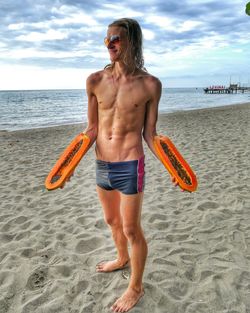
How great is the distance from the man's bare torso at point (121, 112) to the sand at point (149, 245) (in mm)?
1462

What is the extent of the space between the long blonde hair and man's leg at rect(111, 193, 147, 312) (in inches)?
42.5

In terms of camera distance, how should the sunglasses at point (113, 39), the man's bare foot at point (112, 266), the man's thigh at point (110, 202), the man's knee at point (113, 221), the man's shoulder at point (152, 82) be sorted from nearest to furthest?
1. the sunglasses at point (113, 39)
2. the man's shoulder at point (152, 82)
3. the man's thigh at point (110, 202)
4. the man's knee at point (113, 221)
5. the man's bare foot at point (112, 266)

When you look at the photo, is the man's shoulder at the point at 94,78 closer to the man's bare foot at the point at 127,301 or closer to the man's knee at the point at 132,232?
the man's knee at the point at 132,232

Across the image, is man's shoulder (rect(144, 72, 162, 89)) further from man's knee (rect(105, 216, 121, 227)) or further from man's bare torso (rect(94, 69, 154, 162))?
man's knee (rect(105, 216, 121, 227))

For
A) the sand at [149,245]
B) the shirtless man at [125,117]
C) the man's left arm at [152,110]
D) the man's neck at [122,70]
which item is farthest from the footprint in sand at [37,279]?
the man's neck at [122,70]

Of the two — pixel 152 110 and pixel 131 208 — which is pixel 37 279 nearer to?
pixel 131 208

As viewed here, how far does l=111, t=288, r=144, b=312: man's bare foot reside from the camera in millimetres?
2841

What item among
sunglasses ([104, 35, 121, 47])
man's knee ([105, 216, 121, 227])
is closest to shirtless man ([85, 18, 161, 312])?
sunglasses ([104, 35, 121, 47])

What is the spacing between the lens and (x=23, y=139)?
503 inches

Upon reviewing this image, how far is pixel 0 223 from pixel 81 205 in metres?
1.31

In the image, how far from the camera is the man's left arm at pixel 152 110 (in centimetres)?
246

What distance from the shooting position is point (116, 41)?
93.2 inches

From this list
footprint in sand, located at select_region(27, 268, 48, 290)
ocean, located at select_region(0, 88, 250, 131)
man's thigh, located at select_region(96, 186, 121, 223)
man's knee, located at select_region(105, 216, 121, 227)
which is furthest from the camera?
ocean, located at select_region(0, 88, 250, 131)

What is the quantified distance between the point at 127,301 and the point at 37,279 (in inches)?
41.5
